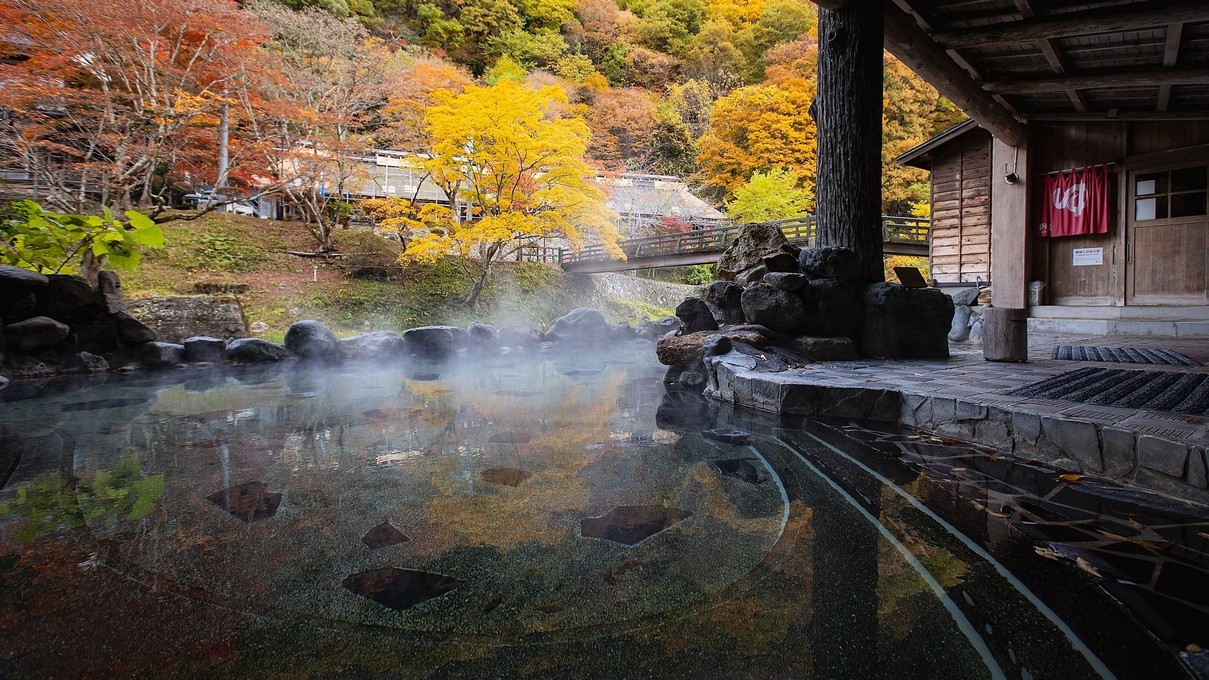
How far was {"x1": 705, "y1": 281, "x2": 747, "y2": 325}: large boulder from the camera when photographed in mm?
5906

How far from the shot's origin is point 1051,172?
788cm

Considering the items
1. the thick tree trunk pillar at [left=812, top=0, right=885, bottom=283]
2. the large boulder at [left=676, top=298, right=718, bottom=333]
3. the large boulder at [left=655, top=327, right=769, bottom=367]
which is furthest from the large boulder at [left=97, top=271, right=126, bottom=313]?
the thick tree trunk pillar at [left=812, top=0, right=885, bottom=283]

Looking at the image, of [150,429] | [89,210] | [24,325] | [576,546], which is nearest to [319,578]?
[576,546]

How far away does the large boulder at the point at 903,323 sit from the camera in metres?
5.39

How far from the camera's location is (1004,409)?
2.75 m

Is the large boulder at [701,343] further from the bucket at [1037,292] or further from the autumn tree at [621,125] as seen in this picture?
the autumn tree at [621,125]

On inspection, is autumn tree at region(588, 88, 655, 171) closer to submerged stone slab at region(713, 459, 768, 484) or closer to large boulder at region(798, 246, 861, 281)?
large boulder at region(798, 246, 861, 281)

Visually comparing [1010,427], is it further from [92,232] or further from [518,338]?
[518,338]

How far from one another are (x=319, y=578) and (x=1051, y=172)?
34.2 ft

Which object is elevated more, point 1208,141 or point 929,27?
point 929,27

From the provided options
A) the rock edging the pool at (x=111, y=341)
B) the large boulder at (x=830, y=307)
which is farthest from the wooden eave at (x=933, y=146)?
the rock edging the pool at (x=111, y=341)

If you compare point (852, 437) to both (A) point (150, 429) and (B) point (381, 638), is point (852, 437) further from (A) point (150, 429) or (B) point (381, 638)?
(A) point (150, 429)

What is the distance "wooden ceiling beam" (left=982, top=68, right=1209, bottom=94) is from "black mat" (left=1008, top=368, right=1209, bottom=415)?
385cm

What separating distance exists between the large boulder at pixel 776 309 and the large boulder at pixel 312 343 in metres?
6.73
